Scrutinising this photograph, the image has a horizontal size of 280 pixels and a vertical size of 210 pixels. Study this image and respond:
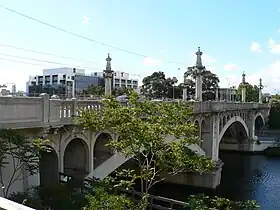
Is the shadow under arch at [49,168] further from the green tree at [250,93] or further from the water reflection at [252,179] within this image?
the green tree at [250,93]

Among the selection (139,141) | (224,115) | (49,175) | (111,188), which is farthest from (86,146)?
(224,115)

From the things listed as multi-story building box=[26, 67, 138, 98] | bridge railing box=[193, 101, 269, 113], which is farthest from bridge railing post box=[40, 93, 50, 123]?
multi-story building box=[26, 67, 138, 98]

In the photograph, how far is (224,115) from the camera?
3978 cm

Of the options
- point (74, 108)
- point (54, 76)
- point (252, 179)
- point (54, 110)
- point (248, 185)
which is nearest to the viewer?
point (54, 110)

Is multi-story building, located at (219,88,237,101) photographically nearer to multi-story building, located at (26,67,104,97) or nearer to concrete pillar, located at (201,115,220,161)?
multi-story building, located at (26,67,104,97)

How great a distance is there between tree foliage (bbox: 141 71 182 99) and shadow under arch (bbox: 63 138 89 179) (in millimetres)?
65323

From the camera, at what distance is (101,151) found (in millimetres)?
19578

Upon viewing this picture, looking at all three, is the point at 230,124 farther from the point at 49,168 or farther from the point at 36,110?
the point at 36,110

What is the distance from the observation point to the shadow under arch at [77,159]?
1597 centimetres

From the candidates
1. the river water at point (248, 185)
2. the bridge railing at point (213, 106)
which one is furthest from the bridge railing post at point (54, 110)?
the river water at point (248, 185)

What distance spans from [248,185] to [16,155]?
97.9 feet

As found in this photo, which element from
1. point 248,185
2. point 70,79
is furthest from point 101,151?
point 70,79

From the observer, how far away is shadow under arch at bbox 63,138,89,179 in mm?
15969

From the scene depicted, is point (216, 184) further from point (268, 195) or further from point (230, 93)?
point (230, 93)
